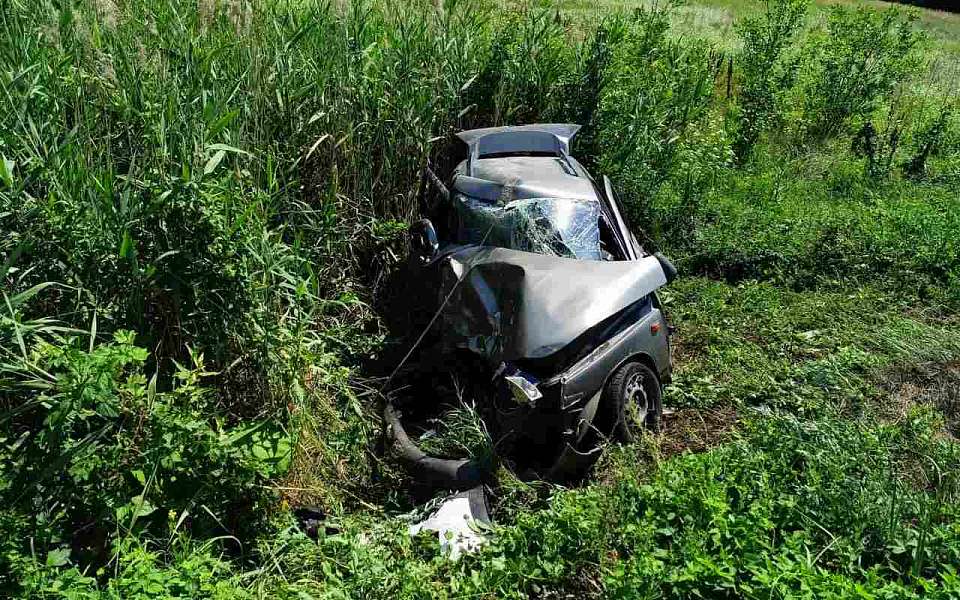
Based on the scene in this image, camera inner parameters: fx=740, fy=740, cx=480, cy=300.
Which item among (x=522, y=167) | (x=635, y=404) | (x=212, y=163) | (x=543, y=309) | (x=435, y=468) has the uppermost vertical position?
(x=212, y=163)

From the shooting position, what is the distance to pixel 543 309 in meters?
4.68

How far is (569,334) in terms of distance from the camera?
458 centimetres

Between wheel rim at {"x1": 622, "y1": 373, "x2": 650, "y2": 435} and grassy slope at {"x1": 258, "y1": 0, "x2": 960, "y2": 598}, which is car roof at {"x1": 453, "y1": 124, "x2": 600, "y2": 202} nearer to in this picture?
wheel rim at {"x1": 622, "y1": 373, "x2": 650, "y2": 435}

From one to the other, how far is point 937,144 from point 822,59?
7.25 ft

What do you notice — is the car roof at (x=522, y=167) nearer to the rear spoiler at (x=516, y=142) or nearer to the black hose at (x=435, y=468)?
the rear spoiler at (x=516, y=142)

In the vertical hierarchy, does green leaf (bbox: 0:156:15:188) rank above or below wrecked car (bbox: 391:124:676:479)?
above

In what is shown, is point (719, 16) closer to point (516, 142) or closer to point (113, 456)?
point (516, 142)

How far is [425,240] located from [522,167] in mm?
1021

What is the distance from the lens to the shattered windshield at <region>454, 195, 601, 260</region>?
5.36 m

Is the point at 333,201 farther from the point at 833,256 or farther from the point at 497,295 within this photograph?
the point at 833,256

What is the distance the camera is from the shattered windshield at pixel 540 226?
536 cm

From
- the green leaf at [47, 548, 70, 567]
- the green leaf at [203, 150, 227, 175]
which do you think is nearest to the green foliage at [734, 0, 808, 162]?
the green leaf at [203, 150, 227, 175]

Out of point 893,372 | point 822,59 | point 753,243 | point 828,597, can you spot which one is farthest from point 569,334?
point 822,59

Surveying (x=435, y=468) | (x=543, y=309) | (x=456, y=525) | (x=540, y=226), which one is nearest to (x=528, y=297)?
(x=543, y=309)
